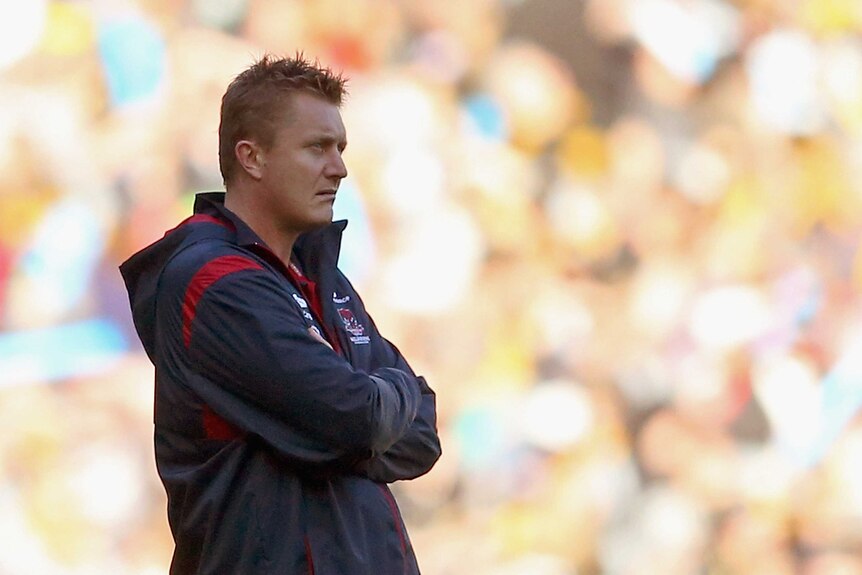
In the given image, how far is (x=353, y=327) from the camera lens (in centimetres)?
210

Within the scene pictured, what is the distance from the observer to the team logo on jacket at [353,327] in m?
2.08

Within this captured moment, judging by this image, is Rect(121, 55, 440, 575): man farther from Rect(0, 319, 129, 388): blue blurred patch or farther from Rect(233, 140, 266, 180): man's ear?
Rect(0, 319, 129, 388): blue blurred patch

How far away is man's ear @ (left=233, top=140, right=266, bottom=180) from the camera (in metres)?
2.01

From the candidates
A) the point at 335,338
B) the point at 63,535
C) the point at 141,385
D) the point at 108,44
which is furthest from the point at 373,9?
the point at 335,338

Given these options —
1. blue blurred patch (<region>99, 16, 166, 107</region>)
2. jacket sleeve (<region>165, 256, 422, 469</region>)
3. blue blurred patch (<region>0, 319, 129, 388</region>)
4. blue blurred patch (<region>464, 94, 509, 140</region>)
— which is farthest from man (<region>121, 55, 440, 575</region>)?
blue blurred patch (<region>464, 94, 509, 140</region>)

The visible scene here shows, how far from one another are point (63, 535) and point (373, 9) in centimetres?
139

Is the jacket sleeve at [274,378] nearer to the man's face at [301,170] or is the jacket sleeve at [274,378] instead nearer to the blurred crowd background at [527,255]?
the man's face at [301,170]

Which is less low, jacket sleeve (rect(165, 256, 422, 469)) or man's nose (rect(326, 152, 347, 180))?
man's nose (rect(326, 152, 347, 180))

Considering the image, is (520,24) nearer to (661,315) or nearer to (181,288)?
(661,315)

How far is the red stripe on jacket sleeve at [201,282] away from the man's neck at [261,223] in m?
0.13

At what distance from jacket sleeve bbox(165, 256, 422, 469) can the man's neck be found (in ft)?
0.47

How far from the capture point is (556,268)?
12.1ft

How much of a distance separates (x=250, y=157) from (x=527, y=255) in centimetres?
173

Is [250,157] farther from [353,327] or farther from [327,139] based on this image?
[353,327]
